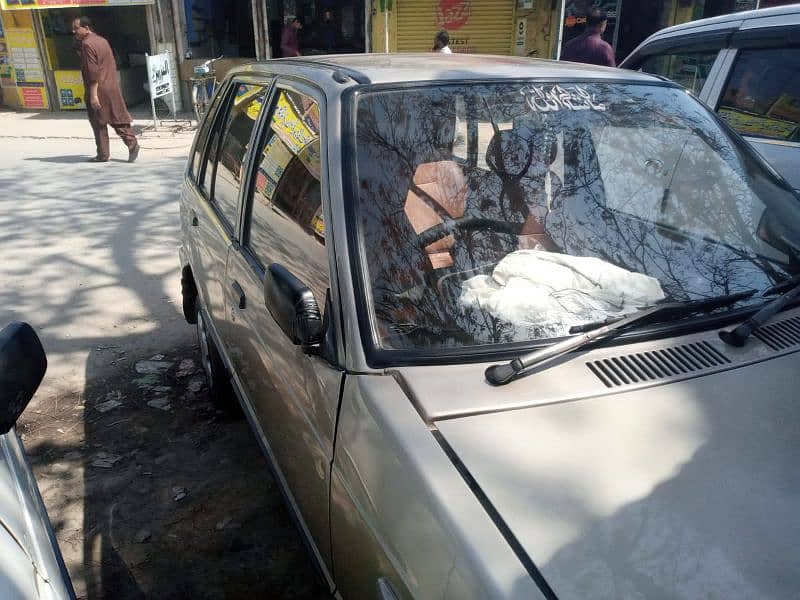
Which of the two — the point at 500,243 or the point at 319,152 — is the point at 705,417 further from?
the point at 319,152

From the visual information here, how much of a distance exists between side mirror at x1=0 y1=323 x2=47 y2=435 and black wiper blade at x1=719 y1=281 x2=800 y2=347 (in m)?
1.87

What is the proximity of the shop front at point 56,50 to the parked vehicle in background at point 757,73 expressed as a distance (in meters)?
12.5

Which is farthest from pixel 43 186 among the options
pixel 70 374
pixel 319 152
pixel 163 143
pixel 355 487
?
pixel 355 487

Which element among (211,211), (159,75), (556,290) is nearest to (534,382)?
(556,290)

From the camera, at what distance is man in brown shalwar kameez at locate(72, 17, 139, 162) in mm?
9391

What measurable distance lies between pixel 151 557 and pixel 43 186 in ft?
24.2

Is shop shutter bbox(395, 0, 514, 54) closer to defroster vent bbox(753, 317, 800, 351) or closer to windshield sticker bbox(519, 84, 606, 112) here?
windshield sticker bbox(519, 84, 606, 112)

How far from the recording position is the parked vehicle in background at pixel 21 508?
1282mm

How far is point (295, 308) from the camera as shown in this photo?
167cm

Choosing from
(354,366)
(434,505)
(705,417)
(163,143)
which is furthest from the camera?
(163,143)

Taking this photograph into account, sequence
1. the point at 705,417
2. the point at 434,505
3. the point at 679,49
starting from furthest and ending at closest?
the point at 679,49 < the point at 705,417 < the point at 434,505

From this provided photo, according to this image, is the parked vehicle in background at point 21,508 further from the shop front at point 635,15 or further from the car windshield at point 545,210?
the shop front at point 635,15

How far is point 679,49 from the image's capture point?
4.62 metres

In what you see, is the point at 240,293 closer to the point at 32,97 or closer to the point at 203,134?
the point at 203,134
